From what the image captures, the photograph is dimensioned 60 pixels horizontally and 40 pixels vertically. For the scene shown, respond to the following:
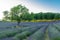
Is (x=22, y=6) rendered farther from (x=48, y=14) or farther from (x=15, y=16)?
(x=48, y=14)

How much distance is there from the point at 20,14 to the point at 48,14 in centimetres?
3731

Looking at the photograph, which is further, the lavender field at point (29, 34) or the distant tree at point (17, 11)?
the distant tree at point (17, 11)

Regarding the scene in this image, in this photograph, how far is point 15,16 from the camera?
3597cm

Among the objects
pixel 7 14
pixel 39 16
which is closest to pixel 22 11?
pixel 7 14

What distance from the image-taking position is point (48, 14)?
72938 millimetres

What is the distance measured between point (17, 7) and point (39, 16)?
103 ft

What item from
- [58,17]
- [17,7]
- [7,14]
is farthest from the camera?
[58,17]

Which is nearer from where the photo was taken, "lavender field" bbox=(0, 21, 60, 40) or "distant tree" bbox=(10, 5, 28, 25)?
"lavender field" bbox=(0, 21, 60, 40)

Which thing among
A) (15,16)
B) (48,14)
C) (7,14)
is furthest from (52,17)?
(15,16)

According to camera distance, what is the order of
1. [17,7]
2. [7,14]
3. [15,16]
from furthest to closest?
[7,14], [17,7], [15,16]

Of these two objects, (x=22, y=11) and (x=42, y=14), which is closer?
(x=22, y=11)

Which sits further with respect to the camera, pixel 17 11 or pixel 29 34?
pixel 17 11

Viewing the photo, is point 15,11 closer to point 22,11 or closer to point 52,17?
point 22,11

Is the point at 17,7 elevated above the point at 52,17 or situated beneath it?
elevated above
